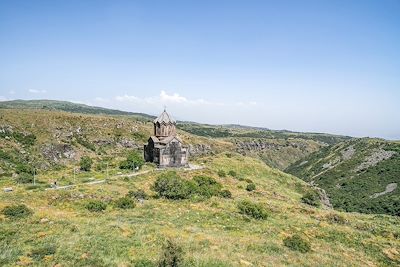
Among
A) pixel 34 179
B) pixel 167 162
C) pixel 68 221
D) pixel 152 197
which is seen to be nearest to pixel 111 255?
pixel 68 221

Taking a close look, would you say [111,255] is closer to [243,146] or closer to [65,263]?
[65,263]

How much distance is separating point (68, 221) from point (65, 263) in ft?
23.1

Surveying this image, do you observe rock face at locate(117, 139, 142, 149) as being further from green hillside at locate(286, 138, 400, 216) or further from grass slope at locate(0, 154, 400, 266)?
grass slope at locate(0, 154, 400, 266)

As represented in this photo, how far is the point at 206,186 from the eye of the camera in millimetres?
38438

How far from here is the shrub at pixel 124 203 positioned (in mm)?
28636

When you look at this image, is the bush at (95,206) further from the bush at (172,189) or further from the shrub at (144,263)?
the shrub at (144,263)

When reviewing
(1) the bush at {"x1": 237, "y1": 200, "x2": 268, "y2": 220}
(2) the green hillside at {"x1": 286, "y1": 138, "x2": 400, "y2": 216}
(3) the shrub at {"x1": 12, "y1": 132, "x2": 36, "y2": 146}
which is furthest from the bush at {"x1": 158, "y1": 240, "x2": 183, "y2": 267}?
(3) the shrub at {"x1": 12, "y1": 132, "x2": 36, "y2": 146}

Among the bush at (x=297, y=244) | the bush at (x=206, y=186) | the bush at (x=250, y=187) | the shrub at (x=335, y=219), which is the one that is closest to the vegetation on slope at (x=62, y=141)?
the bush at (x=206, y=186)

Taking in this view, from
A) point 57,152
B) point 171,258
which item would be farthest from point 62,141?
point 171,258

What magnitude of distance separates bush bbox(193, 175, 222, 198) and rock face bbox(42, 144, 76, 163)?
130 ft

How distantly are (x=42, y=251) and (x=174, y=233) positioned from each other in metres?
7.92

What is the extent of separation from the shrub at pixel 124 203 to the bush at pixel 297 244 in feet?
44.3

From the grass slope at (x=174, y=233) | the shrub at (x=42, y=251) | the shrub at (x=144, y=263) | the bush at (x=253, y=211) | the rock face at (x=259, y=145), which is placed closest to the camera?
the shrub at (x=144, y=263)

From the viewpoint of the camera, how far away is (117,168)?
48000 millimetres
